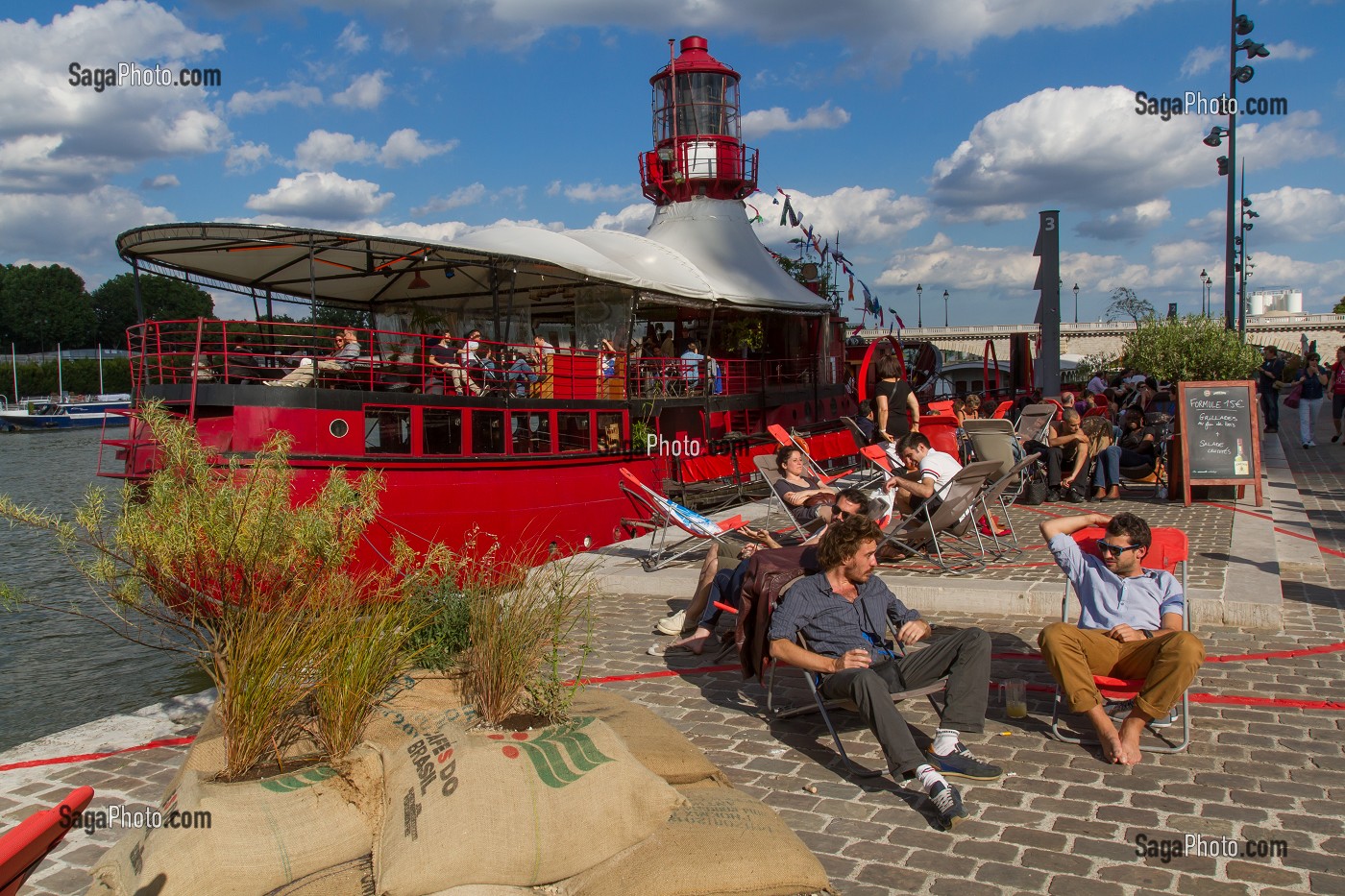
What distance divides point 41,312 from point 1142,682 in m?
103

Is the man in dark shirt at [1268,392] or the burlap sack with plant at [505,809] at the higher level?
the man in dark shirt at [1268,392]

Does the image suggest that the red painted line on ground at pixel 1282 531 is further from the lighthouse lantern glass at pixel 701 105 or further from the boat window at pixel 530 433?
the lighthouse lantern glass at pixel 701 105

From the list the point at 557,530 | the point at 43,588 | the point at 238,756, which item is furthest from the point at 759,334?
the point at 238,756

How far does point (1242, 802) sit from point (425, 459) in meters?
9.46

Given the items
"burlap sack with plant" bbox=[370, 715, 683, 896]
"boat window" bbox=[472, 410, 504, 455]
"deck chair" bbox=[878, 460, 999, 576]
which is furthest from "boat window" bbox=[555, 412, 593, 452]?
"burlap sack with plant" bbox=[370, 715, 683, 896]

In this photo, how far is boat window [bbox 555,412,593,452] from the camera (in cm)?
1404

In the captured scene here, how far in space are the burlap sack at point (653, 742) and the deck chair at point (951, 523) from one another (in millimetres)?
3911

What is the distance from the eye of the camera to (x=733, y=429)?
17.7 meters

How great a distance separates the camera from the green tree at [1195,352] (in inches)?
728

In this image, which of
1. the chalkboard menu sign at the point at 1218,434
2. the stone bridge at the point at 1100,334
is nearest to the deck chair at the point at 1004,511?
the chalkboard menu sign at the point at 1218,434

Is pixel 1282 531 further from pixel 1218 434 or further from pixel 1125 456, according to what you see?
pixel 1125 456

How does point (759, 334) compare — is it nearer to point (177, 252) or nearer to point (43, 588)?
point (177, 252)

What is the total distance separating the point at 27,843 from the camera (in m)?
2.35

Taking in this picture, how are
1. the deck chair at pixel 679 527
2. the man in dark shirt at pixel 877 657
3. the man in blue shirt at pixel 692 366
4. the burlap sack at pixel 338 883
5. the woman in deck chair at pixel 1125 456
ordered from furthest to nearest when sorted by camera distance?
the man in blue shirt at pixel 692 366
the woman in deck chair at pixel 1125 456
the deck chair at pixel 679 527
the man in dark shirt at pixel 877 657
the burlap sack at pixel 338 883
